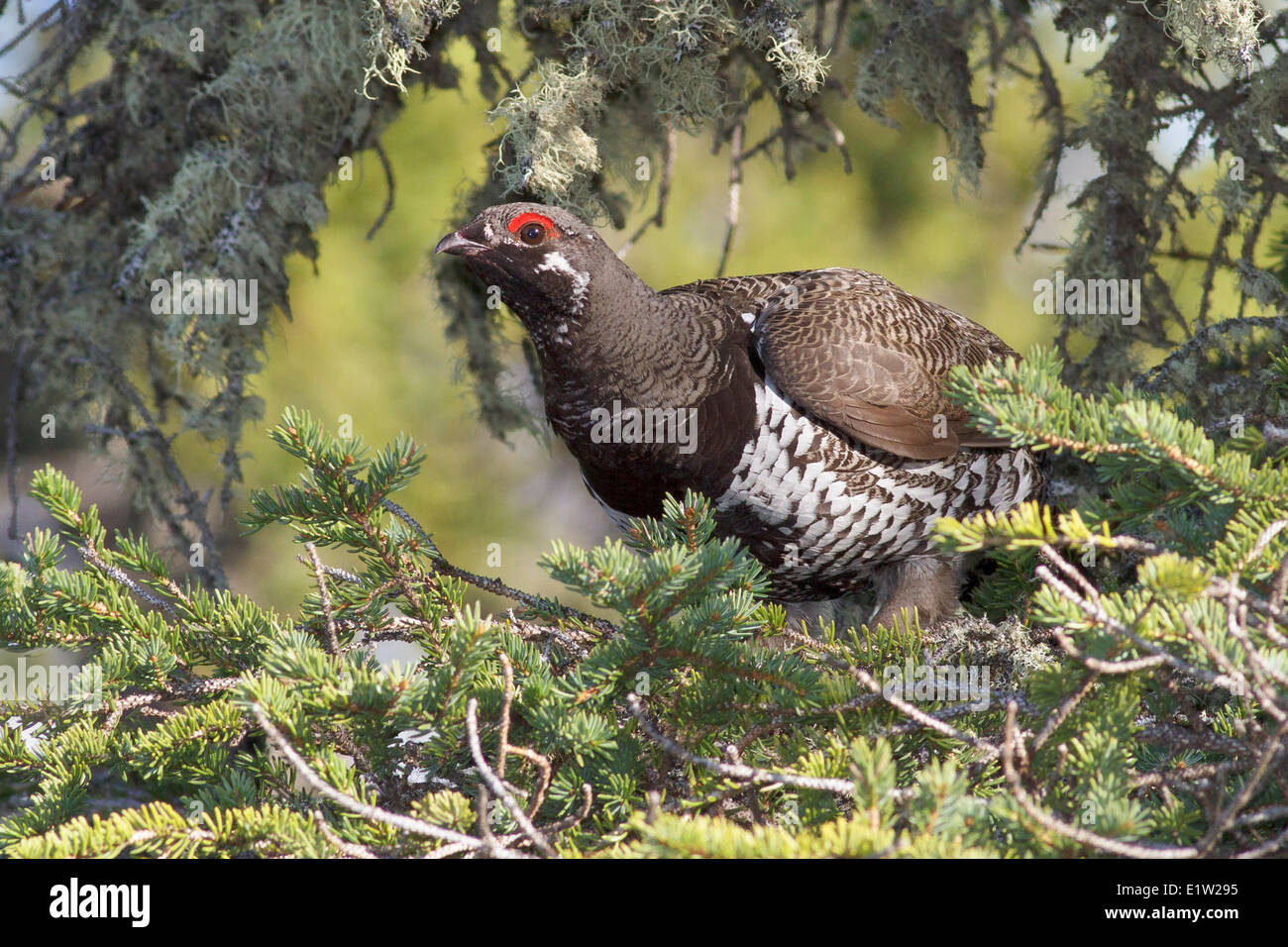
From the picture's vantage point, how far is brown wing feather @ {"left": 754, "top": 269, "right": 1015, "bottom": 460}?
2.56m

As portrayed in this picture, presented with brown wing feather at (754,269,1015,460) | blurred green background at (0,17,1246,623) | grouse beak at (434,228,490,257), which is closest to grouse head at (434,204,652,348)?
grouse beak at (434,228,490,257)

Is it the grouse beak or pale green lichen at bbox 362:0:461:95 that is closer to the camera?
the grouse beak

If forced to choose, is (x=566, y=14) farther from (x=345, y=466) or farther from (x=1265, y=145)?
(x=1265, y=145)

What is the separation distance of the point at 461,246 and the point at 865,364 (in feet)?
3.27

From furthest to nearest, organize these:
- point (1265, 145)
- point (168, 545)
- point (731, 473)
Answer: point (168, 545) < point (1265, 145) < point (731, 473)

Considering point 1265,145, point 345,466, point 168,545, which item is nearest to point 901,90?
point 1265,145

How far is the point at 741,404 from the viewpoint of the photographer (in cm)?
257

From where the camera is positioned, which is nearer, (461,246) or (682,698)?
(682,698)

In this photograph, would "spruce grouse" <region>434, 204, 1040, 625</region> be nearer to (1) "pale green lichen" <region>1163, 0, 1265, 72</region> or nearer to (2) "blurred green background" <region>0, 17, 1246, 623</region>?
(1) "pale green lichen" <region>1163, 0, 1265, 72</region>

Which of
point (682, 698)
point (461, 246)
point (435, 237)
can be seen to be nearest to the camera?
point (682, 698)

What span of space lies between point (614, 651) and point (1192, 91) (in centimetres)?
227

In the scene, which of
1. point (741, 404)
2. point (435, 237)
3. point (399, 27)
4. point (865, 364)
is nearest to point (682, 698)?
point (741, 404)

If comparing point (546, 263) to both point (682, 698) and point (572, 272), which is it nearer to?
point (572, 272)

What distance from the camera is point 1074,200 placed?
3.02 metres
